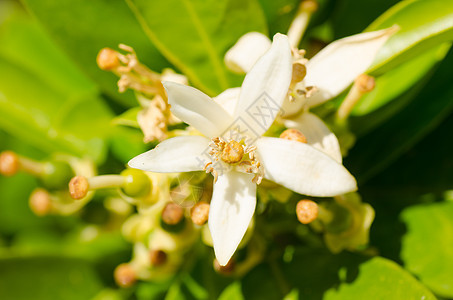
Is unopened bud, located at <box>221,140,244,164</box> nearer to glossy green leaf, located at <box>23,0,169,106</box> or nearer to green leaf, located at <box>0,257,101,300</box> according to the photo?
glossy green leaf, located at <box>23,0,169,106</box>

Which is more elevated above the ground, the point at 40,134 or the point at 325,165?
the point at 40,134

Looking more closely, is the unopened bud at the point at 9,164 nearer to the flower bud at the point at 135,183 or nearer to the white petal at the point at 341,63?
the flower bud at the point at 135,183

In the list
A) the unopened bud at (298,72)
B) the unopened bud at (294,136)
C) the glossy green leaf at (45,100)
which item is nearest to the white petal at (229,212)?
the unopened bud at (294,136)

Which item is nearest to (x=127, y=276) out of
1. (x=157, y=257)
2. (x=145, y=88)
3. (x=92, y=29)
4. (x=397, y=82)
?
(x=157, y=257)

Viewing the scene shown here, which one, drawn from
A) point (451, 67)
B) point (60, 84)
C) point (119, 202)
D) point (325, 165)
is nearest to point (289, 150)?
point (325, 165)

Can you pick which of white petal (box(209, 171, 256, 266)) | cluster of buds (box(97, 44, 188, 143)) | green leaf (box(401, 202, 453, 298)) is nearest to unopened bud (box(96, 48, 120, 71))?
cluster of buds (box(97, 44, 188, 143))

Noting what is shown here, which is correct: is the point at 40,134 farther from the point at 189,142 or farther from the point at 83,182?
the point at 189,142

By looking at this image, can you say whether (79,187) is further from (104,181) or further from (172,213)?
(172,213)
